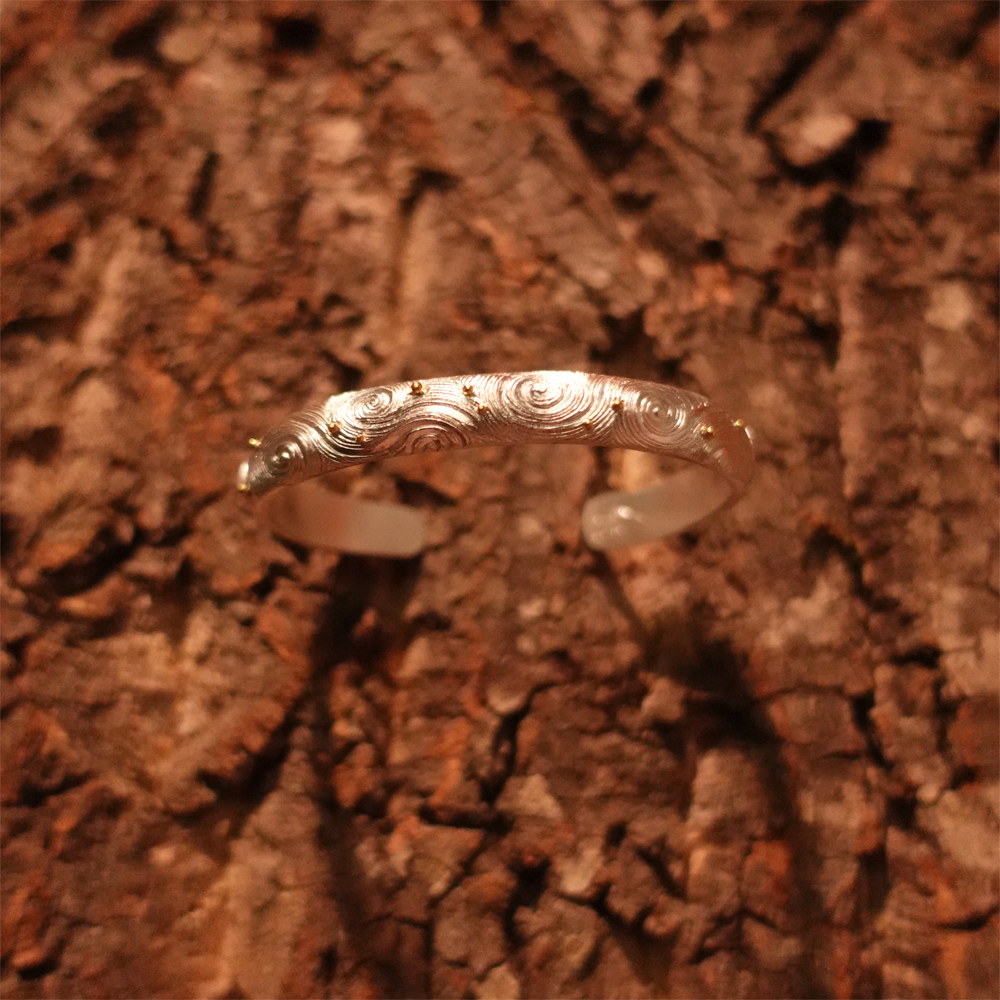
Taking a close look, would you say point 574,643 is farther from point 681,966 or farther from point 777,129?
point 777,129

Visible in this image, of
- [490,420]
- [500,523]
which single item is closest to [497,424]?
[490,420]

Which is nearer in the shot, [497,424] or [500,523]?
[497,424]

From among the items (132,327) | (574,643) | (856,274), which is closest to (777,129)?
(856,274)

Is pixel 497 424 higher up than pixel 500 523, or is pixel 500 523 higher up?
pixel 497 424

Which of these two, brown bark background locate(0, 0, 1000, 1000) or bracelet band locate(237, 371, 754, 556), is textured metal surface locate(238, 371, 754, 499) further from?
brown bark background locate(0, 0, 1000, 1000)

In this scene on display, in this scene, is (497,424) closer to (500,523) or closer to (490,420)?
(490,420)

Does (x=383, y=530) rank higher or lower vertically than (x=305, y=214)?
lower
